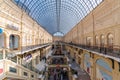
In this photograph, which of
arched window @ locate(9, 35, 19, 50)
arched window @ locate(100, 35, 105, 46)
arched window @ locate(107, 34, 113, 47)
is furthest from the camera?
arched window @ locate(9, 35, 19, 50)

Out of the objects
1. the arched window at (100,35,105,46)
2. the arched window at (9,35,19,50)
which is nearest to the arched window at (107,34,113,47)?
the arched window at (100,35,105,46)

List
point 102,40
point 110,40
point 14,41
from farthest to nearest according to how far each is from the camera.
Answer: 1. point 14,41
2. point 102,40
3. point 110,40

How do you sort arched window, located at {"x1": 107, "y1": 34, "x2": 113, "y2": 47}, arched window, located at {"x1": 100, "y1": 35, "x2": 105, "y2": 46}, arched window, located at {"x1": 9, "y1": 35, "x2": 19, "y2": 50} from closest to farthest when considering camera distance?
arched window, located at {"x1": 107, "y1": 34, "x2": 113, "y2": 47}
arched window, located at {"x1": 100, "y1": 35, "x2": 105, "y2": 46}
arched window, located at {"x1": 9, "y1": 35, "x2": 19, "y2": 50}

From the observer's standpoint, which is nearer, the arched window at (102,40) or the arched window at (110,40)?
the arched window at (110,40)

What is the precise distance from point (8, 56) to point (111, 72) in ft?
26.9

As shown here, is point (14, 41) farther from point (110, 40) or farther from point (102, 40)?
point (110, 40)

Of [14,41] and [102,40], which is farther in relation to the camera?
[14,41]

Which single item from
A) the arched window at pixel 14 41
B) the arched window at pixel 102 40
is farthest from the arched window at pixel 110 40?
the arched window at pixel 14 41

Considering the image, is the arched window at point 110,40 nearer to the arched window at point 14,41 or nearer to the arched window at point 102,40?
the arched window at point 102,40

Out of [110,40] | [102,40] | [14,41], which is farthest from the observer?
[14,41]

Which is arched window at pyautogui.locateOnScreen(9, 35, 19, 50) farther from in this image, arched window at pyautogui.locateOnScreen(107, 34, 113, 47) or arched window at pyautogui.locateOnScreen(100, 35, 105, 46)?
arched window at pyautogui.locateOnScreen(107, 34, 113, 47)

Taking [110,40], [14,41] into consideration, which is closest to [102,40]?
[110,40]

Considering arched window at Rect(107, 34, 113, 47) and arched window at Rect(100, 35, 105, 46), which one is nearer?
arched window at Rect(107, 34, 113, 47)

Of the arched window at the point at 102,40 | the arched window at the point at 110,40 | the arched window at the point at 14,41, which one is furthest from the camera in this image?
the arched window at the point at 14,41
